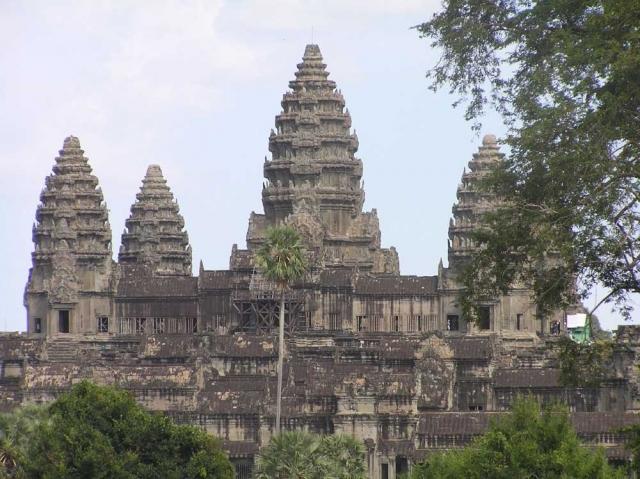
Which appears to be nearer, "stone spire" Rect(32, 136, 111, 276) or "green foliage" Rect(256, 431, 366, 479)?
"green foliage" Rect(256, 431, 366, 479)

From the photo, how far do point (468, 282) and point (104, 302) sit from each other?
97.0 meters

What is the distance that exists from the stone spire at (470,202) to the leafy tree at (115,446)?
213ft

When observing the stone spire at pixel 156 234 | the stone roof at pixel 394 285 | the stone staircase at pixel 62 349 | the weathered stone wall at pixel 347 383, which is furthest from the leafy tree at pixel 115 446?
the stone spire at pixel 156 234

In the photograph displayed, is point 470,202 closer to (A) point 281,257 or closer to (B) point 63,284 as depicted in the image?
(B) point 63,284

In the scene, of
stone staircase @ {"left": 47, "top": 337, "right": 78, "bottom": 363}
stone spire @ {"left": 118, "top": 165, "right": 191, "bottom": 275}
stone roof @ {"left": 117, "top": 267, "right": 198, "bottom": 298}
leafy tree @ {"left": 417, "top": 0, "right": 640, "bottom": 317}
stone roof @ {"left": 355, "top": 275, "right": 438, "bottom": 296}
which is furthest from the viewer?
stone spire @ {"left": 118, "top": 165, "right": 191, "bottom": 275}

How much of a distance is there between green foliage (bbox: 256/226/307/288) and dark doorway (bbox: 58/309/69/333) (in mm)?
33090

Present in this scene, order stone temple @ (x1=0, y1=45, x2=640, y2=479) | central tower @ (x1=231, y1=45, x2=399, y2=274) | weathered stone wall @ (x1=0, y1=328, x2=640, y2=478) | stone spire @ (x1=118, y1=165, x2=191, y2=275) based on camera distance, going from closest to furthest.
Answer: weathered stone wall @ (x1=0, y1=328, x2=640, y2=478)
stone temple @ (x1=0, y1=45, x2=640, y2=479)
central tower @ (x1=231, y1=45, x2=399, y2=274)
stone spire @ (x1=118, y1=165, x2=191, y2=275)

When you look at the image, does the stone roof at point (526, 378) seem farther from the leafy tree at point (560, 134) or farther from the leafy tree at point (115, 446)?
the leafy tree at point (560, 134)

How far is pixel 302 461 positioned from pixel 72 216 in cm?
7550

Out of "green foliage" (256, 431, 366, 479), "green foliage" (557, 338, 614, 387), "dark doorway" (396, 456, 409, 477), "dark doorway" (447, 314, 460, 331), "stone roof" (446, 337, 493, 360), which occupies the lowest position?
"dark doorway" (396, 456, 409, 477)

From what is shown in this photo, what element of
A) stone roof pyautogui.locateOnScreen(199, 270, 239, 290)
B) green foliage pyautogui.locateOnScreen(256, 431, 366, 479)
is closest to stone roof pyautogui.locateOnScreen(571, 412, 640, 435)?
green foliage pyautogui.locateOnScreen(256, 431, 366, 479)

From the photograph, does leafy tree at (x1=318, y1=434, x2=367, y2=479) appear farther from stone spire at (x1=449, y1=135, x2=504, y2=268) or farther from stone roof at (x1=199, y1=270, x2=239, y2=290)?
stone spire at (x1=449, y1=135, x2=504, y2=268)

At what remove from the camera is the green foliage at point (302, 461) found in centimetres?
8481

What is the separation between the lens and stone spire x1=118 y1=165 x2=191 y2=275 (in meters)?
176
